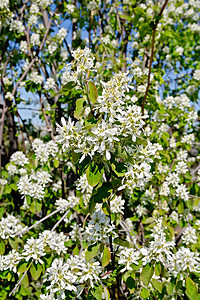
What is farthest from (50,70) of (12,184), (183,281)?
(183,281)

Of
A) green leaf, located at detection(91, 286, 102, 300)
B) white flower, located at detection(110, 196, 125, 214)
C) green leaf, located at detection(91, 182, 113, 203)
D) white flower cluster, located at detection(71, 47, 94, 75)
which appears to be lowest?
green leaf, located at detection(91, 286, 102, 300)

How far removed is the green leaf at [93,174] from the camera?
3.55 feet

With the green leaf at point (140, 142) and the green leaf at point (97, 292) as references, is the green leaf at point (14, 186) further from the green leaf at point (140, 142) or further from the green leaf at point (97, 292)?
the green leaf at point (140, 142)

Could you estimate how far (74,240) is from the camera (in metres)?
2.05

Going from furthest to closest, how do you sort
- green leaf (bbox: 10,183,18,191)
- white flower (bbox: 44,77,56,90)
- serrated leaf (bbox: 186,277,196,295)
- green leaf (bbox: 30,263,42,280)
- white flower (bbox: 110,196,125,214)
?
white flower (bbox: 44,77,56,90)
green leaf (bbox: 10,183,18,191)
white flower (bbox: 110,196,125,214)
green leaf (bbox: 30,263,42,280)
serrated leaf (bbox: 186,277,196,295)

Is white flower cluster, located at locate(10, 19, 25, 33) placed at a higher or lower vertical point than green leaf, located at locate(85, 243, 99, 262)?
higher

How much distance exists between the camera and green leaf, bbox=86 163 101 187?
1.08 metres

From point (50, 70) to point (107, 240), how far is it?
89.2 inches

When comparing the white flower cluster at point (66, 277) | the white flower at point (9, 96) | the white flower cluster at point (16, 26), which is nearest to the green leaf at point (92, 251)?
the white flower cluster at point (66, 277)

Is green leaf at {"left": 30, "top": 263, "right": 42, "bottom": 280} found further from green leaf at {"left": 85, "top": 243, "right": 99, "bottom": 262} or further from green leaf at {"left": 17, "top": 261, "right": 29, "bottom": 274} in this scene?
green leaf at {"left": 85, "top": 243, "right": 99, "bottom": 262}

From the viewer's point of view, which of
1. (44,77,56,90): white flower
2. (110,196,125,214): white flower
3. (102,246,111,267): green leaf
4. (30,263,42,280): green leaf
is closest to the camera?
(102,246,111,267): green leaf

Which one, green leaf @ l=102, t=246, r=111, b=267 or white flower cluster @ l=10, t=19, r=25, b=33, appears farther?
white flower cluster @ l=10, t=19, r=25, b=33

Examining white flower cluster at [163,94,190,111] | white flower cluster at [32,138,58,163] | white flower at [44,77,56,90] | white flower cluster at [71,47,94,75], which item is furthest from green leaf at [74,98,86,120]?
white flower at [44,77,56,90]

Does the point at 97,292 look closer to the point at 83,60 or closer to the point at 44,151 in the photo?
the point at 83,60
